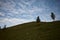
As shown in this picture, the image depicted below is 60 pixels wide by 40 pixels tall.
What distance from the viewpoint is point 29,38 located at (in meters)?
29.3

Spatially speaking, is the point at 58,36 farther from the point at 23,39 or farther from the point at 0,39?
the point at 0,39

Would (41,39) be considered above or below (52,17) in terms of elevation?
below

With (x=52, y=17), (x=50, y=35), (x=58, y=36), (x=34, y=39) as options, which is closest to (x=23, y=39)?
(x=34, y=39)

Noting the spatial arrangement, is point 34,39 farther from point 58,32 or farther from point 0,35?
point 0,35

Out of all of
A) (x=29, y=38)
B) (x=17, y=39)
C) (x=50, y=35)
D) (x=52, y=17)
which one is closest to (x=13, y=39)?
(x=17, y=39)

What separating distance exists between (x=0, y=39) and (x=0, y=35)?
11.2 ft

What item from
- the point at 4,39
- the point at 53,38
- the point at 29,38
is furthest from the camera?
the point at 4,39

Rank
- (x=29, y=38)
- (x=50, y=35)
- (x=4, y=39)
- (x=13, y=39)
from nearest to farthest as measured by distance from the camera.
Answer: (x=50, y=35)
(x=29, y=38)
(x=13, y=39)
(x=4, y=39)

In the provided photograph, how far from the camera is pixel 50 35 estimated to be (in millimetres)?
26766

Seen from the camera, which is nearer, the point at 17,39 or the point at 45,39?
the point at 45,39

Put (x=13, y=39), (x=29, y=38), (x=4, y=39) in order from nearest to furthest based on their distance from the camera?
(x=29, y=38) < (x=13, y=39) < (x=4, y=39)

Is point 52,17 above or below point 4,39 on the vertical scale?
above

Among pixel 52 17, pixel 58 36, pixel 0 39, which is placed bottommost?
pixel 0 39

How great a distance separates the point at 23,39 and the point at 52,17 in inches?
1409
